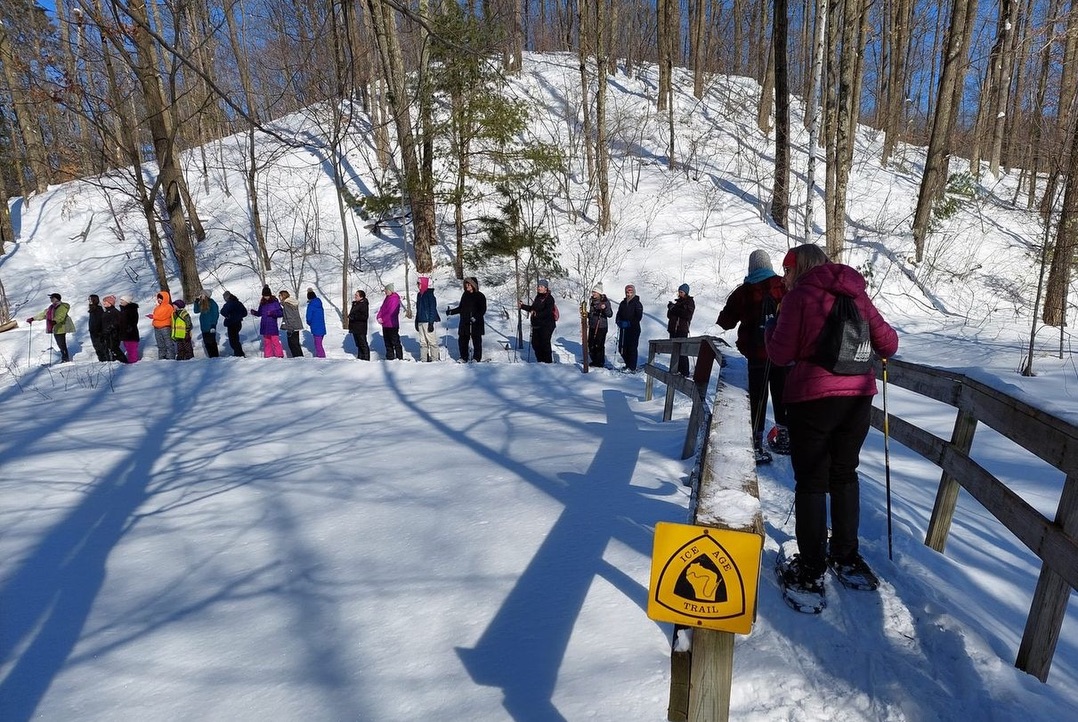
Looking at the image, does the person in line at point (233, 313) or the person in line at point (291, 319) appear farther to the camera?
the person in line at point (233, 313)

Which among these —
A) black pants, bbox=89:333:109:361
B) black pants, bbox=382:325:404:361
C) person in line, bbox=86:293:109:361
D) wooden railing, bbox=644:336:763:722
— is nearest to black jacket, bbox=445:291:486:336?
black pants, bbox=382:325:404:361

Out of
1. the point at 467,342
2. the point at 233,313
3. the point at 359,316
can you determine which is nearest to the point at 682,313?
the point at 467,342

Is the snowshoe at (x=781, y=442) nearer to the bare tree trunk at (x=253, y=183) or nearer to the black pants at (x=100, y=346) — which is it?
the bare tree trunk at (x=253, y=183)

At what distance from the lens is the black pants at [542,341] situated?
1173 cm

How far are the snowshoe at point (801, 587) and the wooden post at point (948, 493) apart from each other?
1.09m

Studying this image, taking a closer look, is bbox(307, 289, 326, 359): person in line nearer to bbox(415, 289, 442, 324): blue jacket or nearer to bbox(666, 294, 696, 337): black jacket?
bbox(415, 289, 442, 324): blue jacket

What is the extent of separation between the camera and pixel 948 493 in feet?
11.4

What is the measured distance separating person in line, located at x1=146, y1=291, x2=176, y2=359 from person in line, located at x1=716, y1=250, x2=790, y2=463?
1260cm

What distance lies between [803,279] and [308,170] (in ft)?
79.6

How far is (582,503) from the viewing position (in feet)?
13.2

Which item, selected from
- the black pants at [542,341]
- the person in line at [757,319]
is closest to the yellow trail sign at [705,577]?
the person in line at [757,319]

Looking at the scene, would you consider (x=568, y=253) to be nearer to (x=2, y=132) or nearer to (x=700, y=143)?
(x=700, y=143)

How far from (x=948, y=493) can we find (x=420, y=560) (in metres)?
3.11

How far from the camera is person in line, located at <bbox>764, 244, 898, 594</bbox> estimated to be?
2832 mm
